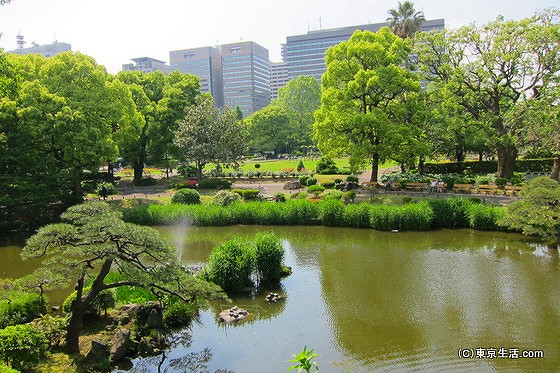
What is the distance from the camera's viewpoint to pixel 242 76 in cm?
16825

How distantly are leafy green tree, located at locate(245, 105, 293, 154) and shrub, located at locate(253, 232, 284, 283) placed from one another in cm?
5635

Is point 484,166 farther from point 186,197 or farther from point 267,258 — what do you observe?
point 267,258

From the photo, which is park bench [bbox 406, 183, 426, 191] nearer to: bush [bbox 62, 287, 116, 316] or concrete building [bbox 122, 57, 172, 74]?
bush [bbox 62, 287, 116, 316]

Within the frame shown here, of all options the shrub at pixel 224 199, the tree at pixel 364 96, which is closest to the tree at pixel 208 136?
the tree at pixel 364 96

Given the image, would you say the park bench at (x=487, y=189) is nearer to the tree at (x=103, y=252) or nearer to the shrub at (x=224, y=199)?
the shrub at (x=224, y=199)

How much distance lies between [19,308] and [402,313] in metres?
11.2

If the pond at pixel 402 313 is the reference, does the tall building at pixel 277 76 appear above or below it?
above

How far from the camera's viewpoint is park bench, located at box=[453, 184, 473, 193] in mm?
30703

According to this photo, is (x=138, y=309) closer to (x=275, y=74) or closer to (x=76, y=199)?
(x=76, y=199)

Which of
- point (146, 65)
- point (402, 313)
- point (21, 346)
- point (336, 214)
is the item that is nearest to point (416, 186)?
point (336, 214)

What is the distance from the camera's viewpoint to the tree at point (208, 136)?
4044 cm

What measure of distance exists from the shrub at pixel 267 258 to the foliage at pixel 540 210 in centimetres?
1204

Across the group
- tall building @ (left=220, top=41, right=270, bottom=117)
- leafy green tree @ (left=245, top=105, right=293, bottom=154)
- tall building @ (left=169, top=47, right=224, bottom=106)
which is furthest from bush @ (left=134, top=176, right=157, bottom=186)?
tall building @ (left=169, top=47, right=224, bottom=106)

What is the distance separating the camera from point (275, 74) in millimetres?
195250
